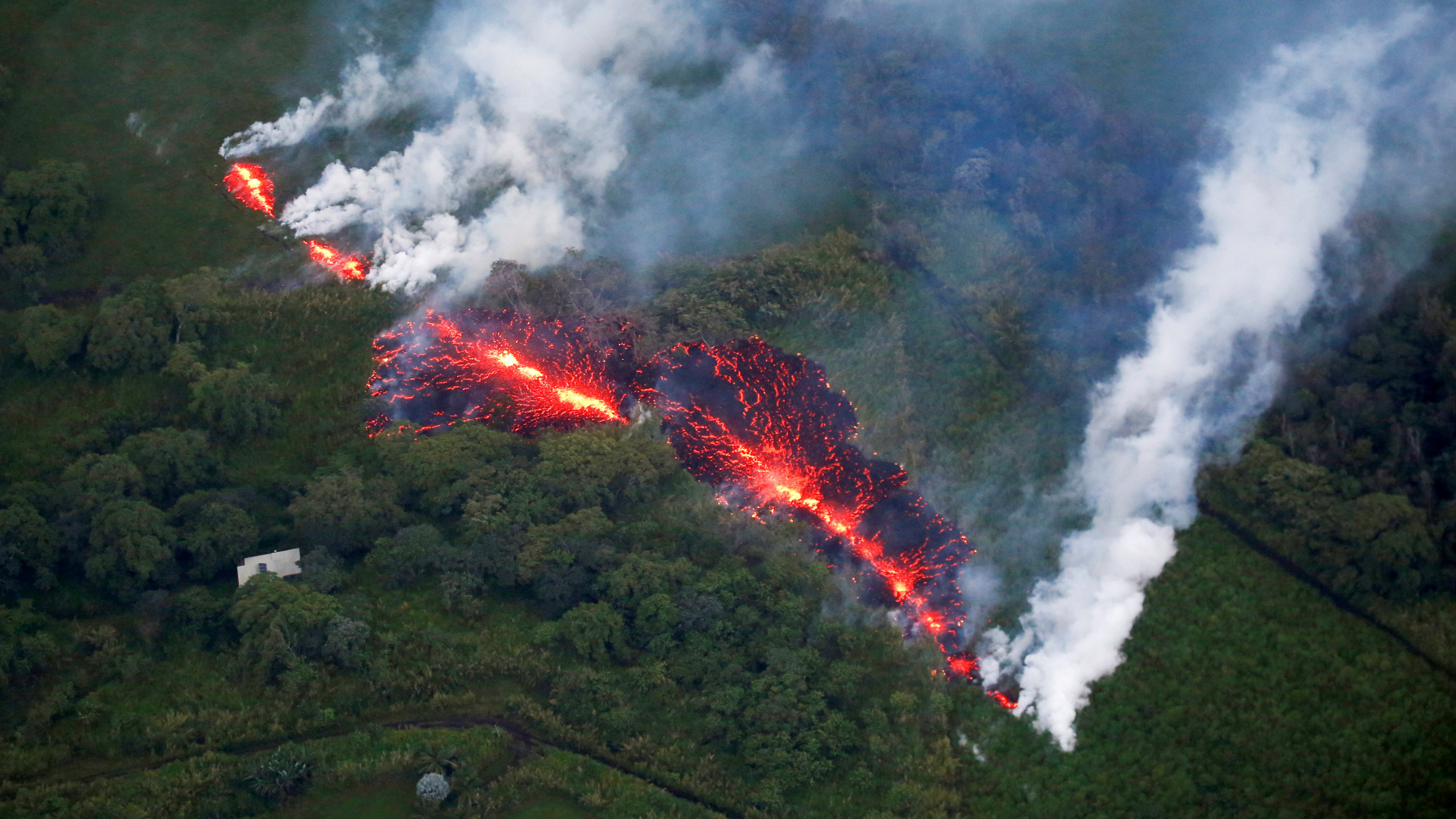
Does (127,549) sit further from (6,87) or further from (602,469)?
(6,87)

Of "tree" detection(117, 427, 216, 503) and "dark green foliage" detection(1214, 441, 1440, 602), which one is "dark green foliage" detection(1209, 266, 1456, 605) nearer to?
"dark green foliage" detection(1214, 441, 1440, 602)

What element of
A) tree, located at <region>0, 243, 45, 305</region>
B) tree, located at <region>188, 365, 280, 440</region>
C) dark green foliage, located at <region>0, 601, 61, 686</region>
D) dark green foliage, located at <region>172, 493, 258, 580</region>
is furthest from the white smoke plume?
dark green foliage, located at <region>0, 601, 61, 686</region>

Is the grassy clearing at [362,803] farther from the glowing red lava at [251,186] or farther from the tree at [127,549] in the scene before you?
the glowing red lava at [251,186]

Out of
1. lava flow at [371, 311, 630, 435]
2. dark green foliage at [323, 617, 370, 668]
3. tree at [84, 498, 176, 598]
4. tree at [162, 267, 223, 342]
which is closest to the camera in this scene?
dark green foliage at [323, 617, 370, 668]

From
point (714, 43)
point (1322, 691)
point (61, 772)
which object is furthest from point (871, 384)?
point (61, 772)

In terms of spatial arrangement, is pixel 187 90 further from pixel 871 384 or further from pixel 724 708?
pixel 724 708

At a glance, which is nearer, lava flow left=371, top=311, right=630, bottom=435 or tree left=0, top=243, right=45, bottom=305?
lava flow left=371, top=311, right=630, bottom=435
